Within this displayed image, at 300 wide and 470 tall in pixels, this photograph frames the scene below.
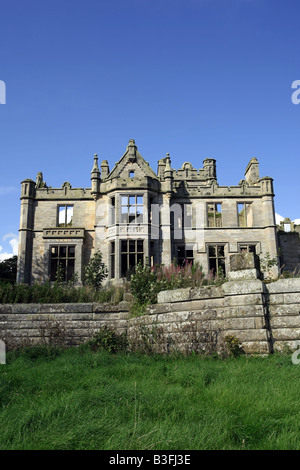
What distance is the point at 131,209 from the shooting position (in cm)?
2453

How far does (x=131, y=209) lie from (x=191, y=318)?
610 inches

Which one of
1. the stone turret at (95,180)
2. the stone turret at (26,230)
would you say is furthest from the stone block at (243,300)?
the stone turret at (26,230)

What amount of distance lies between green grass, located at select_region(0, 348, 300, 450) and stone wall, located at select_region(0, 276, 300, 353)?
97 cm

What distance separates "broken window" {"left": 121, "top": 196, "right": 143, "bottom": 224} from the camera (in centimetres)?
2442

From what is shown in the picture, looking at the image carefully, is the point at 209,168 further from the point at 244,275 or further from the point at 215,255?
the point at 244,275

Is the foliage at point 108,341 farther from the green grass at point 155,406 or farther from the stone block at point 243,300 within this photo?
the stone block at point 243,300

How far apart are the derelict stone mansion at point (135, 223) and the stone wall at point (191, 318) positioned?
37.7 feet

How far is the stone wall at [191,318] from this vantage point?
8688mm

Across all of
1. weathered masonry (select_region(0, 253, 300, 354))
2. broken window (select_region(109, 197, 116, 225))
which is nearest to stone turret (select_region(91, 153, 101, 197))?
broken window (select_region(109, 197, 116, 225))
